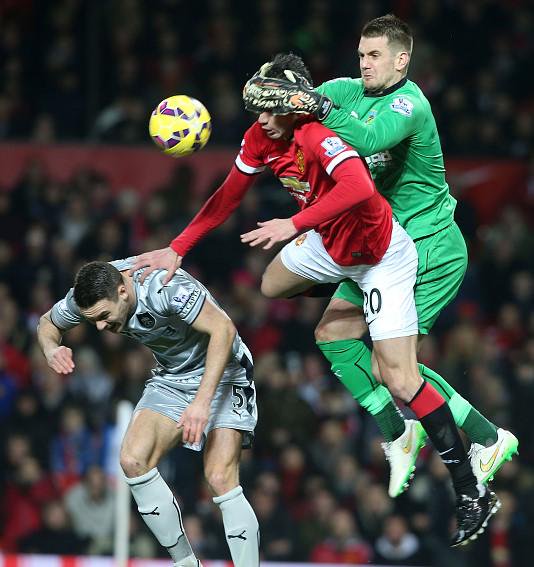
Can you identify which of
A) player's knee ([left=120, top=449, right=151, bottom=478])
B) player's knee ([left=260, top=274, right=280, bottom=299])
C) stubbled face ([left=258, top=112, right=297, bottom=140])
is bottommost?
player's knee ([left=120, top=449, right=151, bottom=478])

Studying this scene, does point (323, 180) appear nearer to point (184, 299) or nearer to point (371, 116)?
point (371, 116)

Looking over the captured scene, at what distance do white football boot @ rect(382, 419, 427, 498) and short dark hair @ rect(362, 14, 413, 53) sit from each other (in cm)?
189

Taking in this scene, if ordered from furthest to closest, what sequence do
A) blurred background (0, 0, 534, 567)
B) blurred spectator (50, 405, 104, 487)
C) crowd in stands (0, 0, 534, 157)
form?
crowd in stands (0, 0, 534, 157) → blurred spectator (50, 405, 104, 487) → blurred background (0, 0, 534, 567)

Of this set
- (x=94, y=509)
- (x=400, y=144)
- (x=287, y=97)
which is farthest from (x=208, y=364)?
(x=94, y=509)

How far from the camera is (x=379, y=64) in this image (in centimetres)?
574

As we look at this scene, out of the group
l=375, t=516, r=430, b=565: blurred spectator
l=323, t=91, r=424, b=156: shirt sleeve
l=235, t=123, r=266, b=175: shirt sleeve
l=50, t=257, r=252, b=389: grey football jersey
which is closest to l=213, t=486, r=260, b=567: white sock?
l=50, t=257, r=252, b=389: grey football jersey

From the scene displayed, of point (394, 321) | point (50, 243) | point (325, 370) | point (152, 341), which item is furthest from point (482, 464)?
point (50, 243)

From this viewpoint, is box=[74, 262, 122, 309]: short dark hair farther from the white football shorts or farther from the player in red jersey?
the white football shorts

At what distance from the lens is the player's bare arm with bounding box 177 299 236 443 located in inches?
219

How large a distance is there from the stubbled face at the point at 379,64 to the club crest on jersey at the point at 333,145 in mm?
431

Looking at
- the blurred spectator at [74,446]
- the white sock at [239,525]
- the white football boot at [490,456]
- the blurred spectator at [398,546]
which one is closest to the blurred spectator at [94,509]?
the blurred spectator at [74,446]

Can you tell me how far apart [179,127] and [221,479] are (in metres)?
1.68

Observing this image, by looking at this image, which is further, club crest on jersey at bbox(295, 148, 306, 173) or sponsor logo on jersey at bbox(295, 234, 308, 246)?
sponsor logo on jersey at bbox(295, 234, 308, 246)

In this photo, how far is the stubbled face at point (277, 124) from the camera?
5.64 m
